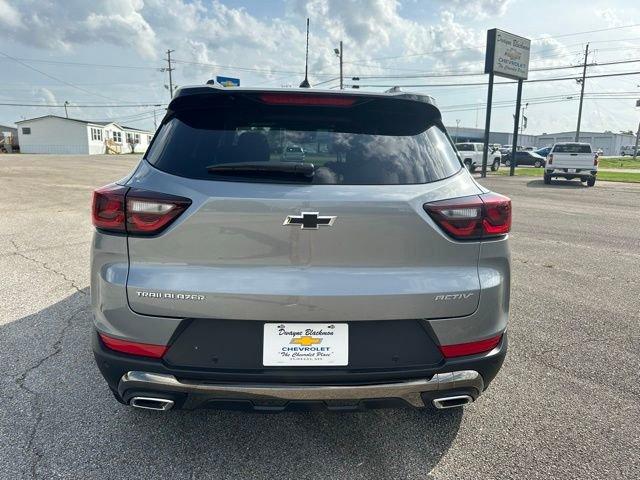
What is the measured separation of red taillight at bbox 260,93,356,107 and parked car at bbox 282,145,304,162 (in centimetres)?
24

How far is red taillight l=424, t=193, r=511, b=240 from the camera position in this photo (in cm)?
198

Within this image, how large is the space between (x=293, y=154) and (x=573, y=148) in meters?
21.7

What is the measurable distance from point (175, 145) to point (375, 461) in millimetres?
1813

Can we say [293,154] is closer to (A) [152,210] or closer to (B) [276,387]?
(A) [152,210]

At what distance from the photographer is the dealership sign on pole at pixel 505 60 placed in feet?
81.9

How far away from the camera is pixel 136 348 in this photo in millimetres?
1962

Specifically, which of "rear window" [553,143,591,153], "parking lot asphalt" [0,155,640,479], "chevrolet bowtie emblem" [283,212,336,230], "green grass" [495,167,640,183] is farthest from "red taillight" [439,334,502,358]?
"green grass" [495,167,640,183]

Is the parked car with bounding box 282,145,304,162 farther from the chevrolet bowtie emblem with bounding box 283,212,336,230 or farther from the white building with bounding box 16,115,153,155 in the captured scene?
the white building with bounding box 16,115,153,155

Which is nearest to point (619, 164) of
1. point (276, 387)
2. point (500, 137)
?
point (276, 387)

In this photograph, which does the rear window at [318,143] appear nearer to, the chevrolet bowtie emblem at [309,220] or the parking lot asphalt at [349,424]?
the chevrolet bowtie emblem at [309,220]

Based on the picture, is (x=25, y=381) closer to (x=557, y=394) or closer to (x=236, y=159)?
(x=236, y=159)

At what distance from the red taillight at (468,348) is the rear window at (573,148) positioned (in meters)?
21.2

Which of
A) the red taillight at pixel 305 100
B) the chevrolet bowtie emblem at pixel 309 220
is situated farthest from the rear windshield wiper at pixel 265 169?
the red taillight at pixel 305 100

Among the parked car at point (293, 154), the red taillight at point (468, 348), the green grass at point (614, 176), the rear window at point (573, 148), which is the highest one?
the rear window at point (573, 148)
